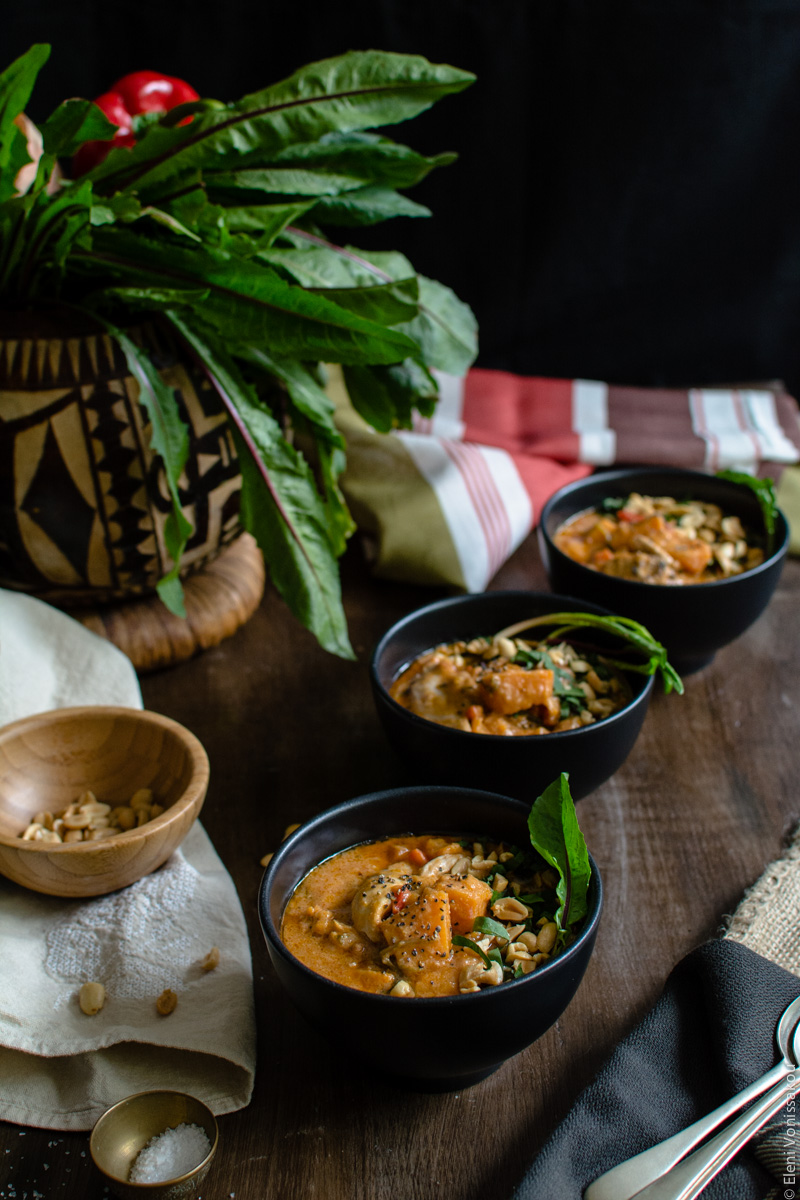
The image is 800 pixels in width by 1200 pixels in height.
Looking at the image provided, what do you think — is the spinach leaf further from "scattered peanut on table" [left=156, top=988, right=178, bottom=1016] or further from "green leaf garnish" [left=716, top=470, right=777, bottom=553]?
"green leaf garnish" [left=716, top=470, right=777, bottom=553]

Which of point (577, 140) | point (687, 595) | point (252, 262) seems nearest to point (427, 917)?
point (687, 595)

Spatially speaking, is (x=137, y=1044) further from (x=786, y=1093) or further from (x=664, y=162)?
(x=664, y=162)

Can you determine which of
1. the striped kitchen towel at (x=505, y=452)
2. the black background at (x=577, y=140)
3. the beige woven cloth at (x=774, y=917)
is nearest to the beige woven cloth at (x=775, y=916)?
the beige woven cloth at (x=774, y=917)

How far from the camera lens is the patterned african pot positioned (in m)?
1.01

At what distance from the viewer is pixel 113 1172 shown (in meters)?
0.64

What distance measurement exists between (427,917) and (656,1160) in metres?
0.20

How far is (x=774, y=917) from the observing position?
0.86m

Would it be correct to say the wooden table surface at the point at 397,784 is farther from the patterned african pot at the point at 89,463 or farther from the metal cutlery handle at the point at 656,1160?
the patterned african pot at the point at 89,463

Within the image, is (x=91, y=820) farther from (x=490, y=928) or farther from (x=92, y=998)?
(x=490, y=928)

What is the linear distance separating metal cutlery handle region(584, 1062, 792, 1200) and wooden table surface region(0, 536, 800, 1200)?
70mm

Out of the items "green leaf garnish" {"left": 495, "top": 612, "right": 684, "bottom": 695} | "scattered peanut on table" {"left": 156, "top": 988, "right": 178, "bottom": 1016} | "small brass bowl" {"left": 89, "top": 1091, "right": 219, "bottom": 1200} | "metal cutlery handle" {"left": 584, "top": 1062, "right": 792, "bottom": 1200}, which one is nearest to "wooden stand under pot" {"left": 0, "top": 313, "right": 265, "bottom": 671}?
"green leaf garnish" {"left": 495, "top": 612, "right": 684, "bottom": 695}

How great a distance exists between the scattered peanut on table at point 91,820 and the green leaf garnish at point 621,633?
1.26ft

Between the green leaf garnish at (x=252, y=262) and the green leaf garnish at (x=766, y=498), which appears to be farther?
the green leaf garnish at (x=766, y=498)

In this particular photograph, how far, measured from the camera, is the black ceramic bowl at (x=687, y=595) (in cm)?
107
